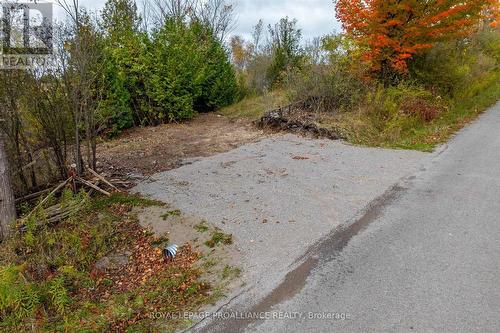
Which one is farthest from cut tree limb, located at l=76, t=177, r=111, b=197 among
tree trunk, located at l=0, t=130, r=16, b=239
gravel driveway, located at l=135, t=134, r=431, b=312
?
tree trunk, located at l=0, t=130, r=16, b=239

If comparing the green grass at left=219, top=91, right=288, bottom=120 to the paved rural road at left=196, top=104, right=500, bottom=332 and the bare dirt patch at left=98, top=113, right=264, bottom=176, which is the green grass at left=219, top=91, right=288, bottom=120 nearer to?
the bare dirt patch at left=98, top=113, right=264, bottom=176

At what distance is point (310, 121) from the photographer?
10469 mm

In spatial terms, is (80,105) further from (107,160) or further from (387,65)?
(387,65)

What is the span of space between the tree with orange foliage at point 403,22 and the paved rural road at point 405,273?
22.6ft

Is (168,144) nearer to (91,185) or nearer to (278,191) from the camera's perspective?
(91,185)

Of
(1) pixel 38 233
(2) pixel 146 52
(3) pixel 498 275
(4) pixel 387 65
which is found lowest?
(3) pixel 498 275

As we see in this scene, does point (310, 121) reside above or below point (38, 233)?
above

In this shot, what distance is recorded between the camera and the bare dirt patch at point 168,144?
8020mm

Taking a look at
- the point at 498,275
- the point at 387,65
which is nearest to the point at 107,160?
the point at 498,275

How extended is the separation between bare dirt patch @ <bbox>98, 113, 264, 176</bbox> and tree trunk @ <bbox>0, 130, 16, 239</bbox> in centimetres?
229

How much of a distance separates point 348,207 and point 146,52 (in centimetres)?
1022

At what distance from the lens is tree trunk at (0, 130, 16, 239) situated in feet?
15.9

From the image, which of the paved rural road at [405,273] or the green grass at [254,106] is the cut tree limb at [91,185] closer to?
the paved rural road at [405,273]

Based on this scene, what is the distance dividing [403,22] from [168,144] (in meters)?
8.54
